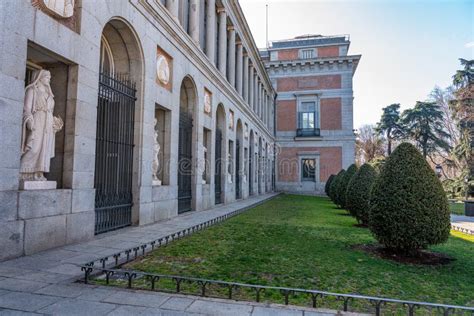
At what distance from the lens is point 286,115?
36.2 m

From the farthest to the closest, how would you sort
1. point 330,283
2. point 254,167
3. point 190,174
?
1. point 254,167
2. point 190,174
3. point 330,283

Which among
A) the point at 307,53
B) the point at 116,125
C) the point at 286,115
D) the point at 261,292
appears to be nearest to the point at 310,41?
the point at 307,53

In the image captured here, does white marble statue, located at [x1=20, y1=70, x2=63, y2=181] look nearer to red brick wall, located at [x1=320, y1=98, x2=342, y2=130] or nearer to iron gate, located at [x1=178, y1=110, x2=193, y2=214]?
iron gate, located at [x1=178, y1=110, x2=193, y2=214]

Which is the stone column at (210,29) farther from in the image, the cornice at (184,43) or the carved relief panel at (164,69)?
the carved relief panel at (164,69)

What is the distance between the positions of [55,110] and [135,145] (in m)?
2.60

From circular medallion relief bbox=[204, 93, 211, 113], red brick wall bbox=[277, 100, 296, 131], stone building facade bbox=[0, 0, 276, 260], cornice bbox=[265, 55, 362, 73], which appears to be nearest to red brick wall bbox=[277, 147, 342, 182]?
red brick wall bbox=[277, 100, 296, 131]

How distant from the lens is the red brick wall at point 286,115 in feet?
118

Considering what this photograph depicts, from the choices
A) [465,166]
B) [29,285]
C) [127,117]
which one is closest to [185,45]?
[127,117]

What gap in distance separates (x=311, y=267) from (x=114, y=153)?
549 centimetres

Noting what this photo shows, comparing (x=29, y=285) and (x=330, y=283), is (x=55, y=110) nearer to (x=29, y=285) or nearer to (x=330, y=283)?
(x=29, y=285)

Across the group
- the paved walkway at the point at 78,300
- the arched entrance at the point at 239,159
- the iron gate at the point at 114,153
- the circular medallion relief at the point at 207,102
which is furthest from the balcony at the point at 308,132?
the paved walkway at the point at 78,300

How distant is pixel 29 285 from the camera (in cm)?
367

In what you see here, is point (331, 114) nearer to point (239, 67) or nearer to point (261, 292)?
point (239, 67)

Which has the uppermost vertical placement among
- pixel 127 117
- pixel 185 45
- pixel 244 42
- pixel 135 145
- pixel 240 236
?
pixel 244 42
